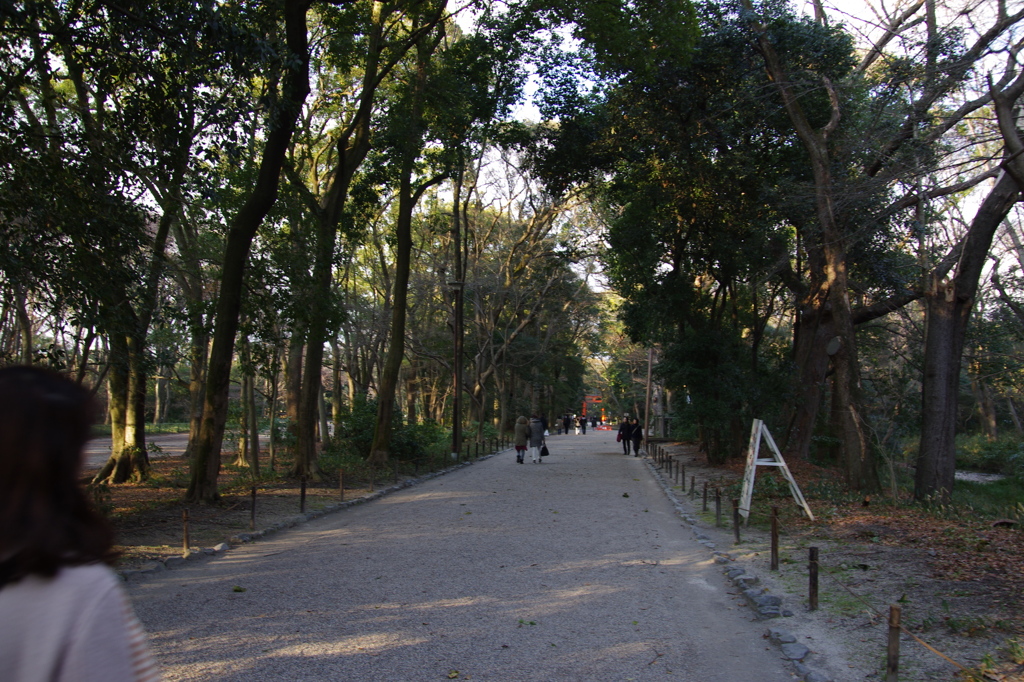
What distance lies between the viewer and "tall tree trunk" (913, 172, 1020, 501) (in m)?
12.2

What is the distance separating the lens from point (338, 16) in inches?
603

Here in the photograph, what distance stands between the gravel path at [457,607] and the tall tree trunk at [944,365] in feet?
16.3

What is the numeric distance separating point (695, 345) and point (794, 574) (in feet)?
46.0

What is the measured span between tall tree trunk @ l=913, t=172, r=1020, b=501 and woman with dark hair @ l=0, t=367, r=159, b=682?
13426 millimetres

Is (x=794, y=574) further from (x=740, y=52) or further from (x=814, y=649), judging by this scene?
(x=740, y=52)

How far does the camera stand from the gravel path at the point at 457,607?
521cm

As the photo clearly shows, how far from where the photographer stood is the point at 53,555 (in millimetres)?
1381

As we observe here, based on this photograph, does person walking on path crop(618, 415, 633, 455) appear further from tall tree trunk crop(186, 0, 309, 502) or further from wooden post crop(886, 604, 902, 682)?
wooden post crop(886, 604, 902, 682)

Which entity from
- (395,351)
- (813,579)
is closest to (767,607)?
(813,579)

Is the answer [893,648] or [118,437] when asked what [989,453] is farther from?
[118,437]

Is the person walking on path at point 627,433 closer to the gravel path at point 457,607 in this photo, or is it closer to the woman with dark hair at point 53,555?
the gravel path at point 457,607

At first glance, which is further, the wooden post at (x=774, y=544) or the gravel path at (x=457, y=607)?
the wooden post at (x=774, y=544)

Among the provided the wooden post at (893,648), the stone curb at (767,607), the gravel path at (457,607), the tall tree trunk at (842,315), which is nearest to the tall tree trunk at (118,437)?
the gravel path at (457,607)

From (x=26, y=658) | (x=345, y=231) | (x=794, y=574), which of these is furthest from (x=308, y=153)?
(x=26, y=658)
